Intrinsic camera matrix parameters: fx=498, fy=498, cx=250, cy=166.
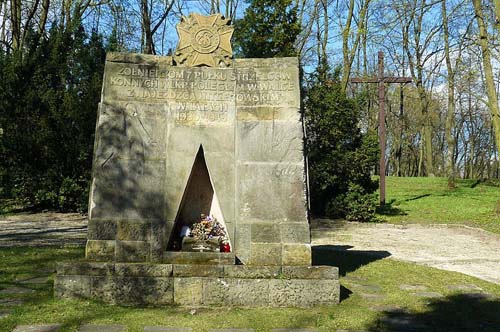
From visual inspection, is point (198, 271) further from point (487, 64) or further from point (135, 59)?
point (487, 64)

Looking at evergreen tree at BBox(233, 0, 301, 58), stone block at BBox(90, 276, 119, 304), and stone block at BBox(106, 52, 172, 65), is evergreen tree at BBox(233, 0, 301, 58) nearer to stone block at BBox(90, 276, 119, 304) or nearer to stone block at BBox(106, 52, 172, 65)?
stone block at BBox(106, 52, 172, 65)

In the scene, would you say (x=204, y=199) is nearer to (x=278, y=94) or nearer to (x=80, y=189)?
(x=278, y=94)

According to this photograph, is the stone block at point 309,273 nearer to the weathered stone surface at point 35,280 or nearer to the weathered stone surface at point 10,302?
the weathered stone surface at point 10,302

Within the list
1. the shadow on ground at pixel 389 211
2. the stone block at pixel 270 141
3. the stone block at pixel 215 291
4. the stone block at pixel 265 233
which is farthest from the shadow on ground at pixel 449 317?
the shadow on ground at pixel 389 211

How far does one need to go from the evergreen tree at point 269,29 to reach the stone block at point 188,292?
15181 millimetres

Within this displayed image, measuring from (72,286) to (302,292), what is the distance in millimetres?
2621

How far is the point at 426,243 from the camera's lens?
494 inches

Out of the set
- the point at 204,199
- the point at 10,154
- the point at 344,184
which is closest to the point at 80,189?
the point at 10,154

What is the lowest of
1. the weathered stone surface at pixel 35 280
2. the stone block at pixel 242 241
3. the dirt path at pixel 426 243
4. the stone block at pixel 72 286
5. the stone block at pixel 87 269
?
the dirt path at pixel 426 243

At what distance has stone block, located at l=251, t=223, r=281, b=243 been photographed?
608 cm

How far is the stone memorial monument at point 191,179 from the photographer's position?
570 centimetres

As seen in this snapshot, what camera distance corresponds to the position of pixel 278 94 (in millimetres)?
6457

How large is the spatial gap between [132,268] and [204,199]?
5.21ft

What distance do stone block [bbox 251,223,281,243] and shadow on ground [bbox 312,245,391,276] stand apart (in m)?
2.23
